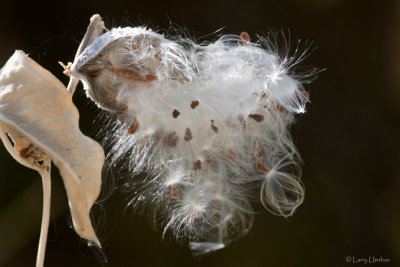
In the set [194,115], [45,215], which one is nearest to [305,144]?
[194,115]

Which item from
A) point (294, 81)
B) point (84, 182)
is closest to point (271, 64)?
point (294, 81)

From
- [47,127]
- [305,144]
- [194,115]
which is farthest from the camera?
[305,144]

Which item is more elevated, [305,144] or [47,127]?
[305,144]

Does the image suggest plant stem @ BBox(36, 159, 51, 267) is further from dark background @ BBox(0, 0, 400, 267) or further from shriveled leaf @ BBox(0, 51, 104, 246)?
dark background @ BBox(0, 0, 400, 267)

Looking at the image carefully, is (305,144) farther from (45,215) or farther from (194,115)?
(45,215)

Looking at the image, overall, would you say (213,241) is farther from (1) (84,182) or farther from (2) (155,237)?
(2) (155,237)

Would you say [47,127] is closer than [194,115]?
Yes

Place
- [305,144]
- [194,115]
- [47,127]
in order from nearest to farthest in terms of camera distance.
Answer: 1. [47,127]
2. [194,115]
3. [305,144]

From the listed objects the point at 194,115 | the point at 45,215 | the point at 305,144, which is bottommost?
the point at 45,215
